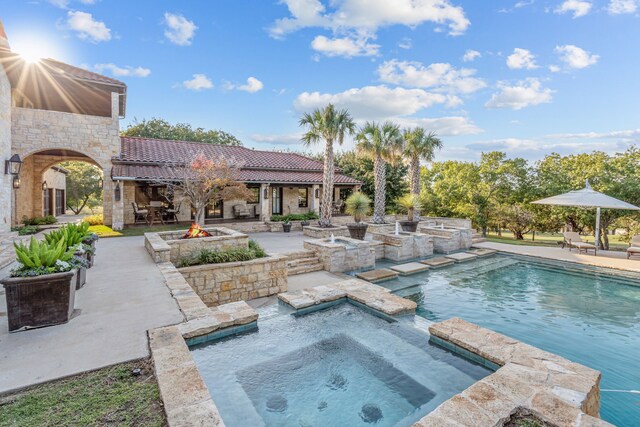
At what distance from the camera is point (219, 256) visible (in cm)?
799

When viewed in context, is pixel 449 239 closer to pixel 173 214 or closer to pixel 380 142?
pixel 380 142

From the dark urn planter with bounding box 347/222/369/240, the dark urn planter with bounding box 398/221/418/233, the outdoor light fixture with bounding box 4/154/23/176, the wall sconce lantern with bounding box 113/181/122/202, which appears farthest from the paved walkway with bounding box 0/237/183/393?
the dark urn planter with bounding box 398/221/418/233

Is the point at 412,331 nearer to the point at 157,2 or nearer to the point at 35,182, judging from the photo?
the point at 157,2

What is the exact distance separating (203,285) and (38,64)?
1325 centimetres

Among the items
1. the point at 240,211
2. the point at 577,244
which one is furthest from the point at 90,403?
the point at 577,244

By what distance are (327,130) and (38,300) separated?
13014 mm

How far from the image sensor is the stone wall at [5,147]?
1136cm

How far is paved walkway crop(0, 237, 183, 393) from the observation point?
3109mm

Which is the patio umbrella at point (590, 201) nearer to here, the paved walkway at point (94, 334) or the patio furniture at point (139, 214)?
the paved walkway at point (94, 334)

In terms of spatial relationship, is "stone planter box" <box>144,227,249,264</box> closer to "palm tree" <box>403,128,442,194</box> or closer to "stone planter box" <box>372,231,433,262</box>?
"stone planter box" <box>372,231,433,262</box>

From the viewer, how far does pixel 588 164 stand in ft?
53.3

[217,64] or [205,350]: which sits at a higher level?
[217,64]

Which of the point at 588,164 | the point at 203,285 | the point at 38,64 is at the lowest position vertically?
the point at 203,285

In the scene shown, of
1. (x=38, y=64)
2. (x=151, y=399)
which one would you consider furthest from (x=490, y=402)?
(x=38, y=64)
